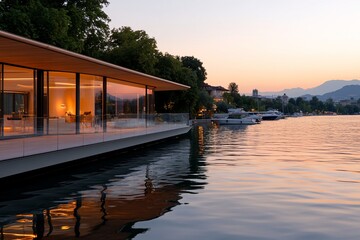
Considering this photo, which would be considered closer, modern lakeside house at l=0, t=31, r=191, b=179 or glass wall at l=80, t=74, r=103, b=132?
modern lakeside house at l=0, t=31, r=191, b=179

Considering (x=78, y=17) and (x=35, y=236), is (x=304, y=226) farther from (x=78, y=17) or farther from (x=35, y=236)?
(x=78, y=17)

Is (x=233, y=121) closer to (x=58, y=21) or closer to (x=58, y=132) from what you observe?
(x=58, y=21)

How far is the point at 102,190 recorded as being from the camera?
15906mm

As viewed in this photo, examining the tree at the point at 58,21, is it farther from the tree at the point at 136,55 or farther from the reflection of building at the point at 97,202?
the reflection of building at the point at 97,202

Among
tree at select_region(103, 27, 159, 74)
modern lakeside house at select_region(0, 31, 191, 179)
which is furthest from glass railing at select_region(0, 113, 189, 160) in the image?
tree at select_region(103, 27, 159, 74)

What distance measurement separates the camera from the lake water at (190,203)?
10461mm

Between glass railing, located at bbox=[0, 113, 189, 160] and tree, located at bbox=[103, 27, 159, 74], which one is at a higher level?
tree, located at bbox=[103, 27, 159, 74]

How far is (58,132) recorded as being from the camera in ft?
66.2

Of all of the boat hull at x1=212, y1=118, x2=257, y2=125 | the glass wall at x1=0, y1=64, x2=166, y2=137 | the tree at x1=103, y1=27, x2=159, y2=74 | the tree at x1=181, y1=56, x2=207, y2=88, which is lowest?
the boat hull at x1=212, y1=118, x2=257, y2=125

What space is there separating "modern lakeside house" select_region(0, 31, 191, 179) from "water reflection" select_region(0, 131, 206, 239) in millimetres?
1127

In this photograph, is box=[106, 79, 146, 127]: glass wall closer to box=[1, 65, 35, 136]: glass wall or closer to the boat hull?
box=[1, 65, 35, 136]: glass wall

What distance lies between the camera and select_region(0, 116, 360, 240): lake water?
10461mm

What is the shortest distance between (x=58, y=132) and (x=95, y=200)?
6.93m

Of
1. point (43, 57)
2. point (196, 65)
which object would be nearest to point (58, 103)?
point (43, 57)
